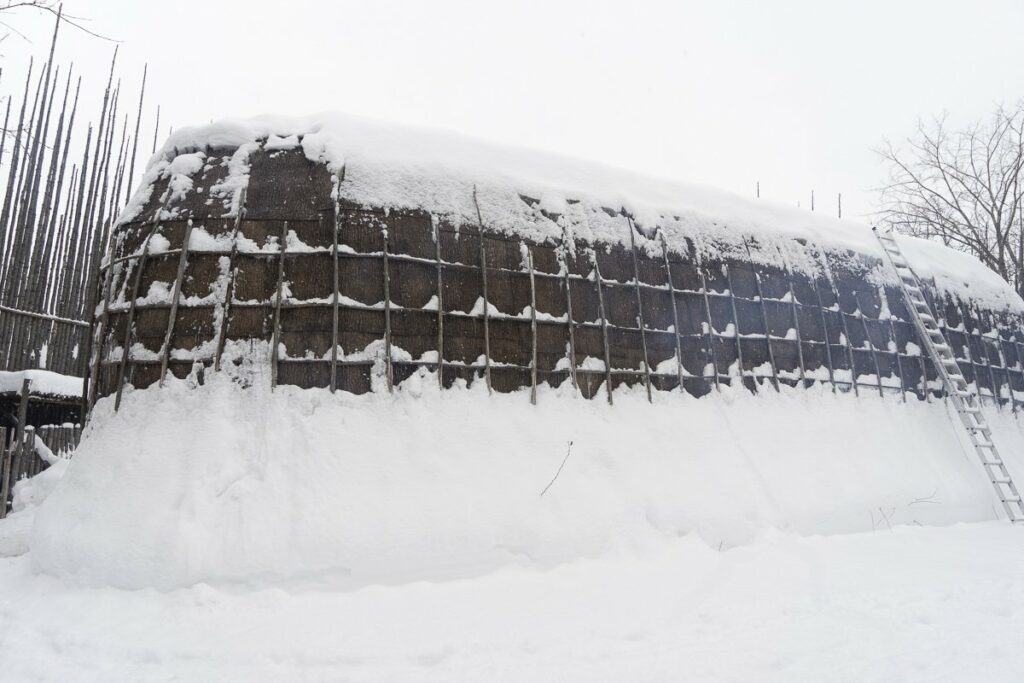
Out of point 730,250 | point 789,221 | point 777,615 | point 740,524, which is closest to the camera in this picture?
point 777,615

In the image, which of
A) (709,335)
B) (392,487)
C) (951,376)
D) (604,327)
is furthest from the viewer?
(951,376)

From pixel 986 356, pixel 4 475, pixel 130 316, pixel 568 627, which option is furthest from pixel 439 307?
pixel 986 356

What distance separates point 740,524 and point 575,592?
2.27m

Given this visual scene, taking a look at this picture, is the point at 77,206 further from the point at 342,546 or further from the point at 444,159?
the point at 342,546

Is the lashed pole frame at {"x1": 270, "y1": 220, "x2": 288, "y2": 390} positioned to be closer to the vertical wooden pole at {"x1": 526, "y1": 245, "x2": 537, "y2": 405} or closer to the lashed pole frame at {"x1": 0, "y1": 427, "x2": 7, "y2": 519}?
the vertical wooden pole at {"x1": 526, "y1": 245, "x2": 537, "y2": 405}

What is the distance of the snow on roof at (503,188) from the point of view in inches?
246

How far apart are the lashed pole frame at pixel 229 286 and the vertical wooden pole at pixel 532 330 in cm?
283

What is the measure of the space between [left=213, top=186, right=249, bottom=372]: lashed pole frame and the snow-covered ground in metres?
0.25

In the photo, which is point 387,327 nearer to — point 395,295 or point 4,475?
point 395,295

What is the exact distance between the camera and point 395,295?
5.92 metres

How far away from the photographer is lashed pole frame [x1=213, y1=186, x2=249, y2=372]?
18.0 feet

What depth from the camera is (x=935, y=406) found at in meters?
9.11

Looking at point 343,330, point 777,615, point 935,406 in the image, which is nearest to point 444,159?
point 343,330

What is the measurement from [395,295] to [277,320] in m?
1.08
